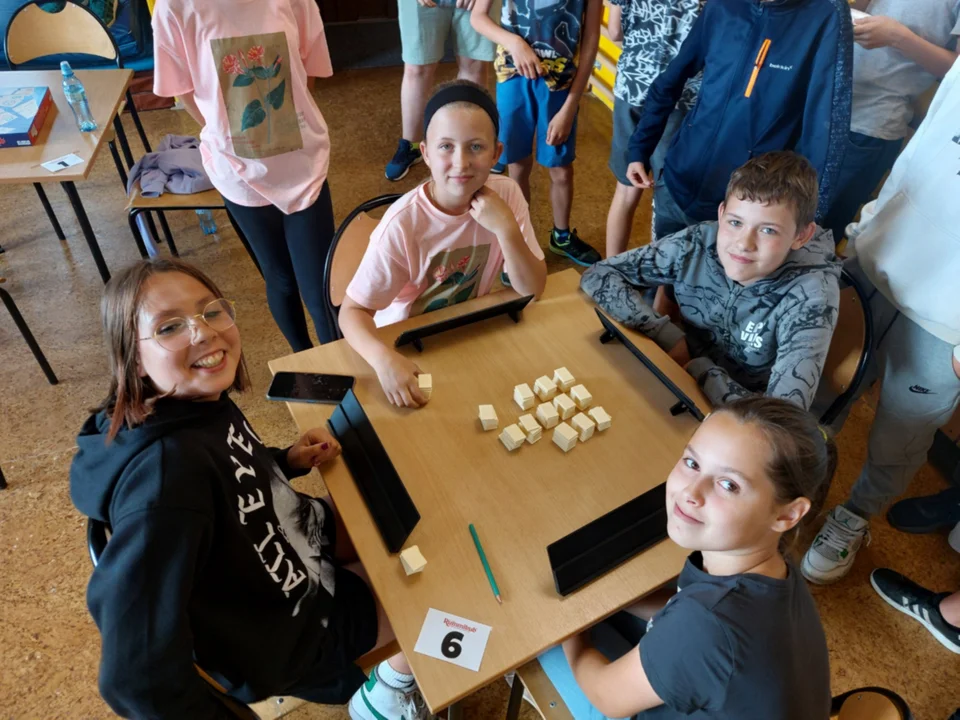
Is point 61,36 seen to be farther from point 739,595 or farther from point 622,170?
point 739,595

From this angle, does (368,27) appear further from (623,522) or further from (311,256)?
(623,522)

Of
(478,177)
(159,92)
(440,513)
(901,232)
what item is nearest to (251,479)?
(440,513)

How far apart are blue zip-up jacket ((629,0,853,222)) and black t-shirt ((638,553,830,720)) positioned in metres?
1.34

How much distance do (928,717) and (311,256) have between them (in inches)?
88.0

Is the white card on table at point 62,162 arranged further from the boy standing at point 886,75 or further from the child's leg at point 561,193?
the boy standing at point 886,75

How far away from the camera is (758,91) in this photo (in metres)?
1.83

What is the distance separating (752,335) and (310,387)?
1.09m

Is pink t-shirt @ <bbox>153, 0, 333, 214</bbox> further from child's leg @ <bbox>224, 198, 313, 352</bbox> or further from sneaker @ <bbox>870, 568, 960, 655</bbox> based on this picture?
sneaker @ <bbox>870, 568, 960, 655</bbox>

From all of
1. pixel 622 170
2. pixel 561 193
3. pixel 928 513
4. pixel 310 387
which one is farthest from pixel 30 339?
pixel 928 513

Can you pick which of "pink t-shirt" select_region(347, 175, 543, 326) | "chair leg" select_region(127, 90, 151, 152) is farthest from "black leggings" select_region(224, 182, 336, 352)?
"chair leg" select_region(127, 90, 151, 152)

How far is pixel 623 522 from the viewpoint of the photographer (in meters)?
1.20

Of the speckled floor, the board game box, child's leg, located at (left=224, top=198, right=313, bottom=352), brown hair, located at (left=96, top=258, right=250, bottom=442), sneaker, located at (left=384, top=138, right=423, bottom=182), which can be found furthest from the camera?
sneaker, located at (left=384, top=138, right=423, bottom=182)

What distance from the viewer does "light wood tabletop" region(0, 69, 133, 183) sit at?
2.17 metres

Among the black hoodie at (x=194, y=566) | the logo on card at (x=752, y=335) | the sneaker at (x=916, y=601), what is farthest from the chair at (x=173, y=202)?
the sneaker at (x=916, y=601)
